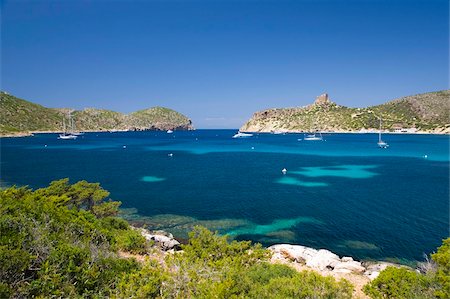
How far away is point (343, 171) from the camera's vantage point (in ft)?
180

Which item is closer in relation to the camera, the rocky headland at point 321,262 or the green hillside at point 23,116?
the rocky headland at point 321,262

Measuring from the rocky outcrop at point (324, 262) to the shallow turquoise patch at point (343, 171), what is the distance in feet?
108

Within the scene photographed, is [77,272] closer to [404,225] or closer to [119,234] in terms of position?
[119,234]

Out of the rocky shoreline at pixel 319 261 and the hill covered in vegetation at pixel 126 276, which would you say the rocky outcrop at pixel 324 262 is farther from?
the hill covered in vegetation at pixel 126 276

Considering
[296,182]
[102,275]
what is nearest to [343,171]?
[296,182]

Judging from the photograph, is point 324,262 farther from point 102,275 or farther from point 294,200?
point 294,200

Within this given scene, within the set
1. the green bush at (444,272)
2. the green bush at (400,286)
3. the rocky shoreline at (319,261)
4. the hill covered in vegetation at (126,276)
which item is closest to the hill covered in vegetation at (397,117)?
the rocky shoreline at (319,261)

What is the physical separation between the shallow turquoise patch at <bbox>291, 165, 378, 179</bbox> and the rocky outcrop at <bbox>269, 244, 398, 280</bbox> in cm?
3284

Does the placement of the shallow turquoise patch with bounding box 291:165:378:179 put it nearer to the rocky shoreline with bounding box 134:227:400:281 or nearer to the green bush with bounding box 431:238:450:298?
the rocky shoreline with bounding box 134:227:400:281

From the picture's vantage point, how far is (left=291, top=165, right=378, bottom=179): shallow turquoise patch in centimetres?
5084

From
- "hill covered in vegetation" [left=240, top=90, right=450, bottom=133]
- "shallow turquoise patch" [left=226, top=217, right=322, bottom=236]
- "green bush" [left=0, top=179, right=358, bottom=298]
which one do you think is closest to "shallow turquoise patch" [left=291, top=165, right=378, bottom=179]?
"shallow turquoise patch" [left=226, top=217, right=322, bottom=236]

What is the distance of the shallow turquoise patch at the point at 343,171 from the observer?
167 feet

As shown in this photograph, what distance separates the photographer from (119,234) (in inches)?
662

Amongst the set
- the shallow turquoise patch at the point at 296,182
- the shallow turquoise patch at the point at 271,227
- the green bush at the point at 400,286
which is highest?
the green bush at the point at 400,286
